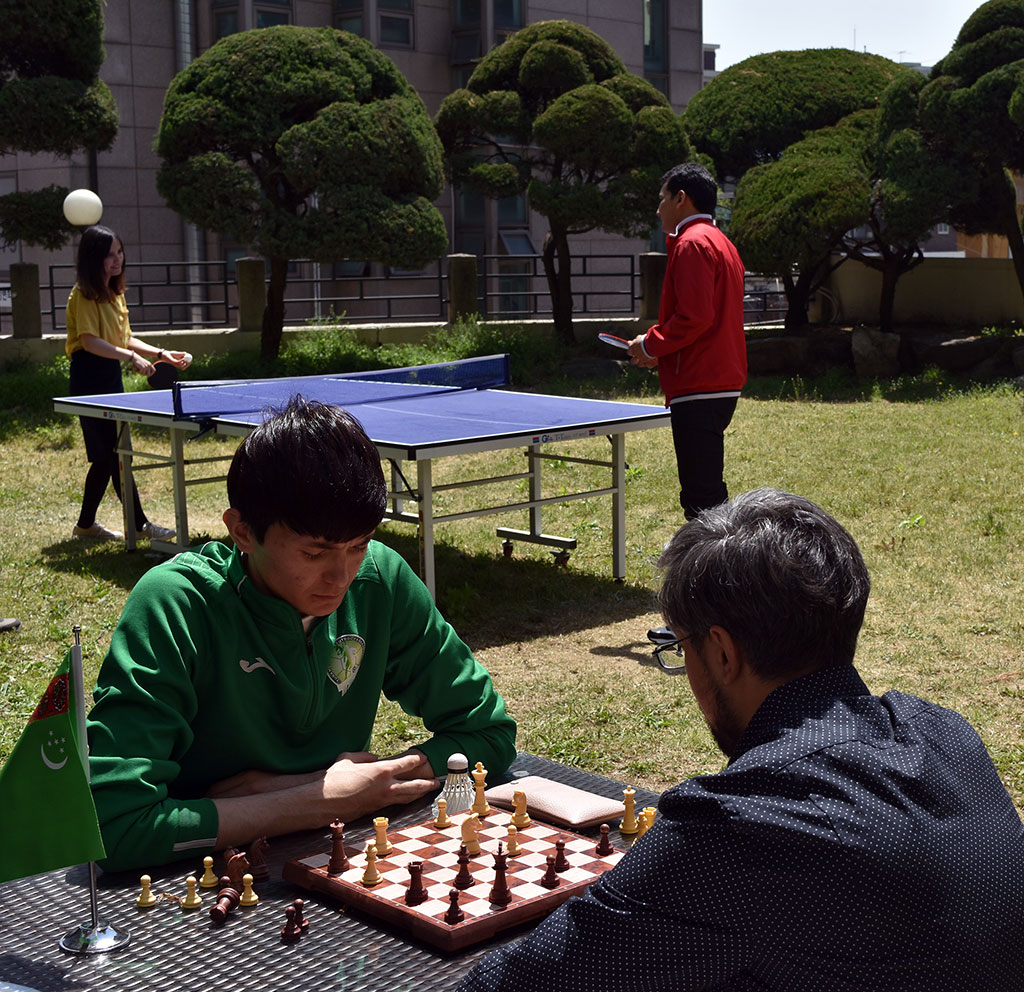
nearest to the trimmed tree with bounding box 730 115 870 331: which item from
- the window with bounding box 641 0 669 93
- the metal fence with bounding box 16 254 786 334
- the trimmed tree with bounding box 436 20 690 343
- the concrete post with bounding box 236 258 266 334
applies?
the trimmed tree with bounding box 436 20 690 343

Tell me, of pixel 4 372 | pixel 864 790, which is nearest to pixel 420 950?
pixel 864 790

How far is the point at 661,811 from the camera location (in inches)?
64.5

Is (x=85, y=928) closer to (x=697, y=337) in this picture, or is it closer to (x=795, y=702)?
(x=795, y=702)

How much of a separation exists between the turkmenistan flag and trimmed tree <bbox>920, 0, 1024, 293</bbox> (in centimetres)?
1620

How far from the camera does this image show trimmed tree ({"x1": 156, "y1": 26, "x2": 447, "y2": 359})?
15.9m

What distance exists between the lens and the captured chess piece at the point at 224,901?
6.82ft

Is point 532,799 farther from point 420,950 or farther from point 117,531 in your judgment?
point 117,531

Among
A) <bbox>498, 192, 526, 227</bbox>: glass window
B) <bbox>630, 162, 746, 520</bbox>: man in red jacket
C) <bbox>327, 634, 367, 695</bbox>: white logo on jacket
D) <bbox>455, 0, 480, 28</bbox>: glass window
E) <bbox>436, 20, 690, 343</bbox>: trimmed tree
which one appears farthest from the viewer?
<bbox>498, 192, 526, 227</bbox>: glass window

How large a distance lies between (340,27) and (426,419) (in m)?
19.8

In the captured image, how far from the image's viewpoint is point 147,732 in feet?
7.79

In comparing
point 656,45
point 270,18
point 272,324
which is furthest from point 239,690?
point 656,45

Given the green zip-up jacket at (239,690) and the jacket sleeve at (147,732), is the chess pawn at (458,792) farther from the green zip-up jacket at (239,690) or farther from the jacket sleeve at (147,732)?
the jacket sleeve at (147,732)

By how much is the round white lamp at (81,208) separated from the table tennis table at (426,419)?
14.5 ft

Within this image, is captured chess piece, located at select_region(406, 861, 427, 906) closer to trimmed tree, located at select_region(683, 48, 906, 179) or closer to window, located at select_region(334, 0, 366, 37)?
trimmed tree, located at select_region(683, 48, 906, 179)
